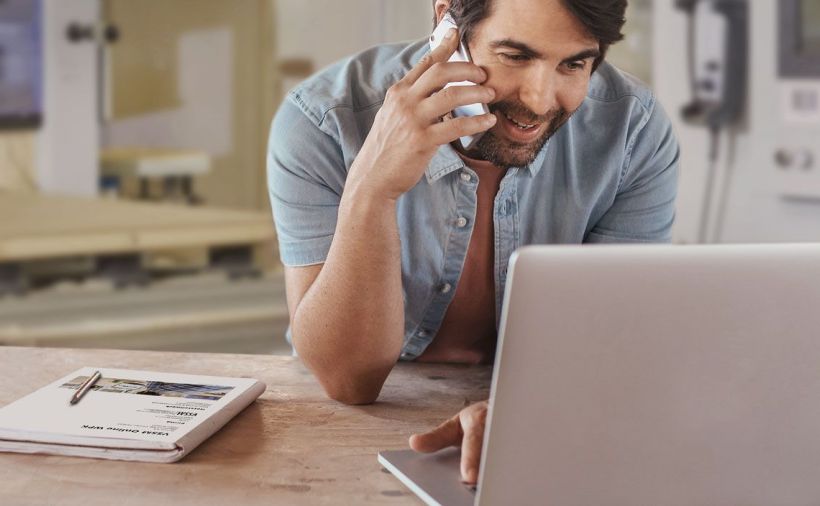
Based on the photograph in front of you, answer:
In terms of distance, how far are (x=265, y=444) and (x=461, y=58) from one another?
0.58 metres

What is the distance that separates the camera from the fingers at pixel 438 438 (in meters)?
1.07

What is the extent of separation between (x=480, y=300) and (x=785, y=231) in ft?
5.79

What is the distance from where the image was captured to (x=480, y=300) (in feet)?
5.17

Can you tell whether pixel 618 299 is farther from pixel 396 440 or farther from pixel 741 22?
pixel 741 22

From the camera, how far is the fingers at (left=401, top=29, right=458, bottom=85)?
1.37 metres

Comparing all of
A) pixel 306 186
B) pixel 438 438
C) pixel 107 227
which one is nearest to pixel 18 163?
pixel 107 227

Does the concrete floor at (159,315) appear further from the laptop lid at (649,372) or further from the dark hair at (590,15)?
the laptop lid at (649,372)

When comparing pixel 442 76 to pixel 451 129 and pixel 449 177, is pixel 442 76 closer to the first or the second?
pixel 451 129

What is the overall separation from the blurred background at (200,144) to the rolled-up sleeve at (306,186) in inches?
67.3

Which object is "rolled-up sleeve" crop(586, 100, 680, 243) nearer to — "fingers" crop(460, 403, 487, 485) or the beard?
the beard

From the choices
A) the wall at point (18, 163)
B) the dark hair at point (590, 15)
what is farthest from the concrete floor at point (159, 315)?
the dark hair at point (590, 15)

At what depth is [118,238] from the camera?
3164 mm

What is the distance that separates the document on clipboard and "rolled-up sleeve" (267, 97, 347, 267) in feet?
0.79

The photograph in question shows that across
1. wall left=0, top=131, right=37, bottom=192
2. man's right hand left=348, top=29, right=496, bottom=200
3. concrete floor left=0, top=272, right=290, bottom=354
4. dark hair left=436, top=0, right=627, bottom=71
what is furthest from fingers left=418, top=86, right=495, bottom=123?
wall left=0, top=131, right=37, bottom=192
